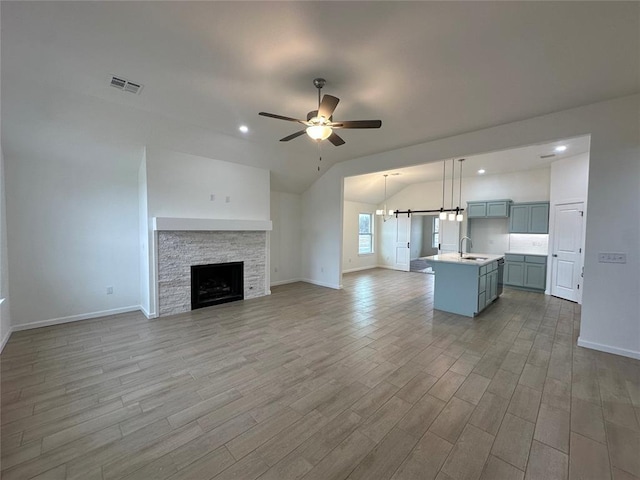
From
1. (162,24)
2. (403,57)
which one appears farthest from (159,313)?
(403,57)

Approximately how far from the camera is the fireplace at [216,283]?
491cm

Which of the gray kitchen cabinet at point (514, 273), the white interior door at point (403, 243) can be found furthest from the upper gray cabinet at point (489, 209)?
the white interior door at point (403, 243)

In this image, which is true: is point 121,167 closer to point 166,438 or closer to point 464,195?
point 166,438

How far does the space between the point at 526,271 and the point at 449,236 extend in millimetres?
2297

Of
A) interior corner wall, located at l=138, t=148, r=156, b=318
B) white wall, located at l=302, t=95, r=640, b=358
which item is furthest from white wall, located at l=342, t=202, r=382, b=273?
interior corner wall, located at l=138, t=148, r=156, b=318

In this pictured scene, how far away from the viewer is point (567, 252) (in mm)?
5598

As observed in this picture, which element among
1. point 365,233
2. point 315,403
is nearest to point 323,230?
point 365,233

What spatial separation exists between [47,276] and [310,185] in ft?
18.0

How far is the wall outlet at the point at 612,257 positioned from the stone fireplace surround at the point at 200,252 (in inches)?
212

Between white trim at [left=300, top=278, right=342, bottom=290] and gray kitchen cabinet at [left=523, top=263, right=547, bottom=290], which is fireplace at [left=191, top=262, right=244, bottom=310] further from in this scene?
gray kitchen cabinet at [left=523, top=263, right=547, bottom=290]

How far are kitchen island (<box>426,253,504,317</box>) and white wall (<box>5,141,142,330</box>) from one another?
557 cm

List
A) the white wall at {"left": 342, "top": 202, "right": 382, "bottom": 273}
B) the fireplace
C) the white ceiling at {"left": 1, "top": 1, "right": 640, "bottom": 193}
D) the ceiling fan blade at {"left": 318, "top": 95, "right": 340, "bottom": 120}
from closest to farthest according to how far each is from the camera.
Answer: the white ceiling at {"left": 1, "top": 1, "right": 640, "bottom": 193} → the ceiling fan blade at {"left": 318, "top": 95, "right": 340, "bottom": 120} → the fireplace → the white wall at {"left": 342, "top": 202, "right": 382, "bottom": 273}

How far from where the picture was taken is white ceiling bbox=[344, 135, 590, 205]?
5.10m

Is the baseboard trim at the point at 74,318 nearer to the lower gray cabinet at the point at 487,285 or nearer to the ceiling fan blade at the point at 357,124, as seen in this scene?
the ceiling fan blade at the point at 357,124
